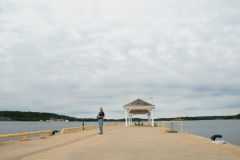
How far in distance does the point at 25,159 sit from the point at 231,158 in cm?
595

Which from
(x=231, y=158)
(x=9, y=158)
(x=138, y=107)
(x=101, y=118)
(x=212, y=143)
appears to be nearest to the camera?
(x=231, y=158)

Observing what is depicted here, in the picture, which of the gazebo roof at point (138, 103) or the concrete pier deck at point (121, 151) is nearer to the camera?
the concrete pier deck at point (121, 151)

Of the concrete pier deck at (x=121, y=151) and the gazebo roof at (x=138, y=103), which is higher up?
the gazebo roof at (x=138, y=103)

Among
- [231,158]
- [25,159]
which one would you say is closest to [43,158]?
[25,159]

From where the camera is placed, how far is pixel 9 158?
24.6 ft

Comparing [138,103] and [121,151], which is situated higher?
[138,103]

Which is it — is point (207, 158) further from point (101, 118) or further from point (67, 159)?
point (101, 118)

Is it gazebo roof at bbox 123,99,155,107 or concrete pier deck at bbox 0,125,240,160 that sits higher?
gazebo roof at bbox 123,99,155,107

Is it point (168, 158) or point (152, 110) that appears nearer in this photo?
point (168, 158)

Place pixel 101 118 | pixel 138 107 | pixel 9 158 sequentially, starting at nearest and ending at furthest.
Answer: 1. pixel 9 158
2. pixel 101 118
3. pixel 138 107

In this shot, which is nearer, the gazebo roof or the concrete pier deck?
the concrete pier deck

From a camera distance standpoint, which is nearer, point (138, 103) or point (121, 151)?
point (121, 151)

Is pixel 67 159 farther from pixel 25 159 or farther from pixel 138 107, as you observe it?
pixel 138 107

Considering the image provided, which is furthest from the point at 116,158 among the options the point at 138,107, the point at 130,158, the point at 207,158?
the point at 138,107
